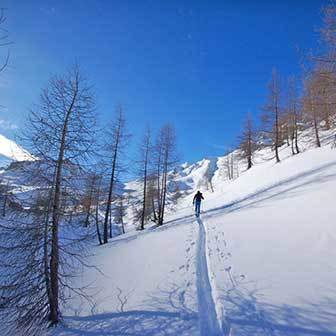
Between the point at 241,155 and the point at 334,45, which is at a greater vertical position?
the point at 241,155

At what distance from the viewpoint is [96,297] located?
8094 millimetres

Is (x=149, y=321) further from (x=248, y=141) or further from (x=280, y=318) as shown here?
(x=248, y=141)

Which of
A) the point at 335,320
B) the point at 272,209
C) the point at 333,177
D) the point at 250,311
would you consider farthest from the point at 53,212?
the point at 333,177

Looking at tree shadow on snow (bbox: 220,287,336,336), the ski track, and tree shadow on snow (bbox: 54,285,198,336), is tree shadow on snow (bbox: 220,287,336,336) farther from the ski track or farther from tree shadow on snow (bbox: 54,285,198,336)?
tree shadow on snow (bbox: 54,285,198,336)

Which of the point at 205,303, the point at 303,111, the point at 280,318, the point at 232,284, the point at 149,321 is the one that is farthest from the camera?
the point at 303,111

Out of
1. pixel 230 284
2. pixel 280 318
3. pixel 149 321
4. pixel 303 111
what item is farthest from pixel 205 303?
pixel 303 111

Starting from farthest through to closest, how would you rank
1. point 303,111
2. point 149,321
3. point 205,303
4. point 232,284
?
point 303,111 → point 232,284 → point 205,303 → point 149,321

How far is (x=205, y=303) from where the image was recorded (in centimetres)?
557

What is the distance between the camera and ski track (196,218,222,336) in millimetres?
4590

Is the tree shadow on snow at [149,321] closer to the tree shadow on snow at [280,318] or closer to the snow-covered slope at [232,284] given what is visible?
the snow-covered slope at [232,284]

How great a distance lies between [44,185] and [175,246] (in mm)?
6580

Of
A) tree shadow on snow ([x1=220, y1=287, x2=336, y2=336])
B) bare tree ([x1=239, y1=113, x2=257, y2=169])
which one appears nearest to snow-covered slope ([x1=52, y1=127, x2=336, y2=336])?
tree shadow on snow ([x1=220, y1=287, x2=336, y2=336])

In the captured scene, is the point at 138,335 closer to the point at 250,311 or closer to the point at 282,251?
the point at 250,311

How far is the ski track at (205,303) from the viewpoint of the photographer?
15.1 ft
